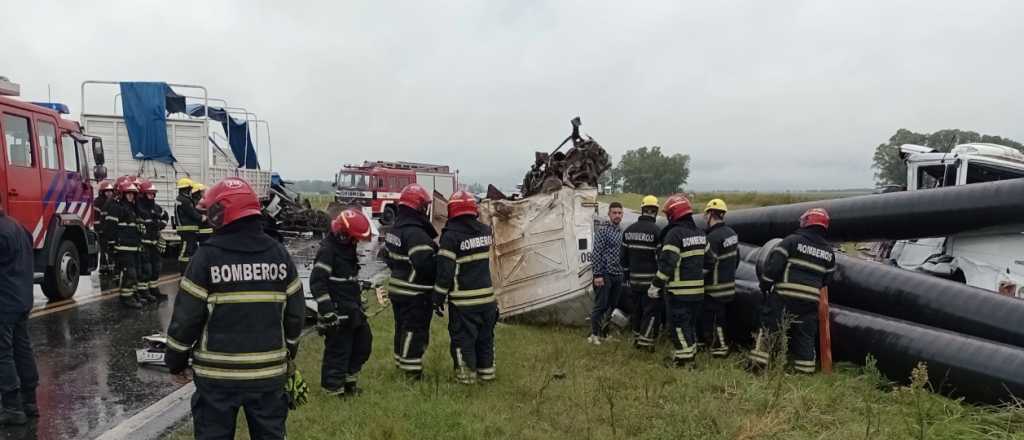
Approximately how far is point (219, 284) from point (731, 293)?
4813 mm

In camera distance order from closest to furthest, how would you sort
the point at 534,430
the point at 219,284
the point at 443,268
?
the point at 219,284 → the point at 534,430 → the point at 443,268

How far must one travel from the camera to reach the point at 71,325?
673 cm

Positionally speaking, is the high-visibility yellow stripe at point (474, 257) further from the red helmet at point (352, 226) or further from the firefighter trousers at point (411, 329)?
the red helmet at point (352, 226)

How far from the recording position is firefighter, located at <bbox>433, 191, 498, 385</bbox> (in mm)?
4949

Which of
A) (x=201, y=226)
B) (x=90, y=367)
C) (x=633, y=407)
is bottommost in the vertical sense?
(x=633, y=407)

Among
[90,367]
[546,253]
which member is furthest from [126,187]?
[546,253]

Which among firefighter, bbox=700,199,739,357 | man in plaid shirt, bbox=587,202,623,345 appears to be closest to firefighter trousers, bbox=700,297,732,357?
firefighter, bbox=700,199,739,357

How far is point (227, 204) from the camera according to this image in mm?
2857

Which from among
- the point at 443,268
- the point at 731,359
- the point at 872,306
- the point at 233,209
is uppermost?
the point at 233,209

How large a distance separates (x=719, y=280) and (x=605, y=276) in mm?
1241

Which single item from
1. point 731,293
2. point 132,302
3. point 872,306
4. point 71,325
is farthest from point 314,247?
point 872,306

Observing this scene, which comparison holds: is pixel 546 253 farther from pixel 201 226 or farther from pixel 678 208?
pixel 201 226

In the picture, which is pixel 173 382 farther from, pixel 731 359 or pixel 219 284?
pixel 731 359

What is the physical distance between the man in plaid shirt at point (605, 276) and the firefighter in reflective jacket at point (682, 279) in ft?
3.03
